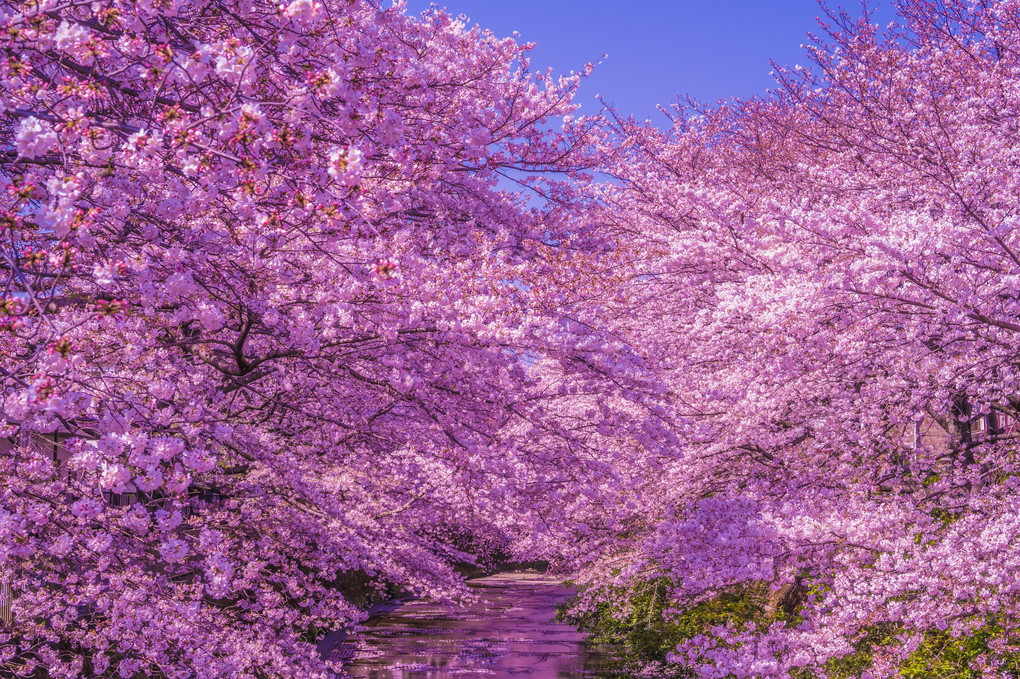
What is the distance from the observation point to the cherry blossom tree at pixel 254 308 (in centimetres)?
510

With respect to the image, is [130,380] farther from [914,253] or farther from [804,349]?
[804,349]

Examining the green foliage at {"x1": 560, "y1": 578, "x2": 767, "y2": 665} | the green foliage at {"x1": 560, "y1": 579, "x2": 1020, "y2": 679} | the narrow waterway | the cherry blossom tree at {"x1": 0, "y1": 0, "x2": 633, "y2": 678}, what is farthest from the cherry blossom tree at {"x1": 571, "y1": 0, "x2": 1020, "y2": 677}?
the narrow waterway

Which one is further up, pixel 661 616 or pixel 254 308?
pixel 254 308

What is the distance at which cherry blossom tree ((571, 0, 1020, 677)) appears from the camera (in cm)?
780

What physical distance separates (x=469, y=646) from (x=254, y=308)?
Result: 18549 mm

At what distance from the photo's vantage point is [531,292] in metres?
9.14

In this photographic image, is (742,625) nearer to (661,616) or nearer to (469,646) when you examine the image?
(661,616)

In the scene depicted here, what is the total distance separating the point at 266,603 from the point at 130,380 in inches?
220

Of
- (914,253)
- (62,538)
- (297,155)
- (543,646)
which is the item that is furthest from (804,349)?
(543,646)

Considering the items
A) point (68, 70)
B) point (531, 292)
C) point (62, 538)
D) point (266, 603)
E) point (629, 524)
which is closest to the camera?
point (68, 70)

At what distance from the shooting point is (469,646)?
23469 millimetres

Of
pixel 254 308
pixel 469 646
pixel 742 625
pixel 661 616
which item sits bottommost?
pixel 469 646

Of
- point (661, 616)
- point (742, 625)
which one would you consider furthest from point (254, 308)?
point (661, 616)

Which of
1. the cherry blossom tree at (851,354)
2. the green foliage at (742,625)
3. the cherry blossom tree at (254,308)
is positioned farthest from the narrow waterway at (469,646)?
the cherry blossom tree at (254,308)
